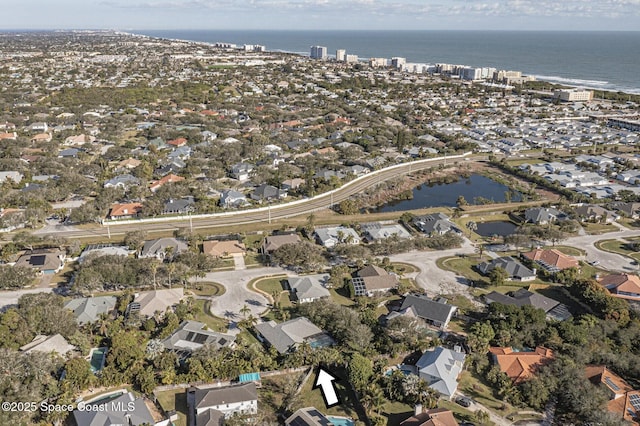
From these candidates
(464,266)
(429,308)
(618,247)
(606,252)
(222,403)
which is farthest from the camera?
(618,247)

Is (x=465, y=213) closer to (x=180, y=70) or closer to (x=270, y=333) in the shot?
(x=270, y=333)

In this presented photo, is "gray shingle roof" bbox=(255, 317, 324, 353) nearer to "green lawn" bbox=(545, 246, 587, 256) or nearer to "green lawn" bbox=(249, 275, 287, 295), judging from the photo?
"green lawn" bbox=(249, 275, 287, 295)

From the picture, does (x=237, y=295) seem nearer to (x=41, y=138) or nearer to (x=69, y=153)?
(x=69, y=153)

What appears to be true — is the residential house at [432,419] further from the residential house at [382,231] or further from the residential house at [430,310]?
the residential house at [382,231]

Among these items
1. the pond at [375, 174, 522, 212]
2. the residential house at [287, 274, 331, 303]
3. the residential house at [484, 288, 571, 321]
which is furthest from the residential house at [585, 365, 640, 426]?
the pond at [375, 174, 522, 212]

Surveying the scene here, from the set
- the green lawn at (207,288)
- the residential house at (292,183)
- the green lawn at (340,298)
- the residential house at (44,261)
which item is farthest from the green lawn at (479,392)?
the residential house at (292,183)

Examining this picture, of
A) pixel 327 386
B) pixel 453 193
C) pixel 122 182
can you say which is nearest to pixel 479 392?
pixel 327 386

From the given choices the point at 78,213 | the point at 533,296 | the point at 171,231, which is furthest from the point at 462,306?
the point at 78,213
